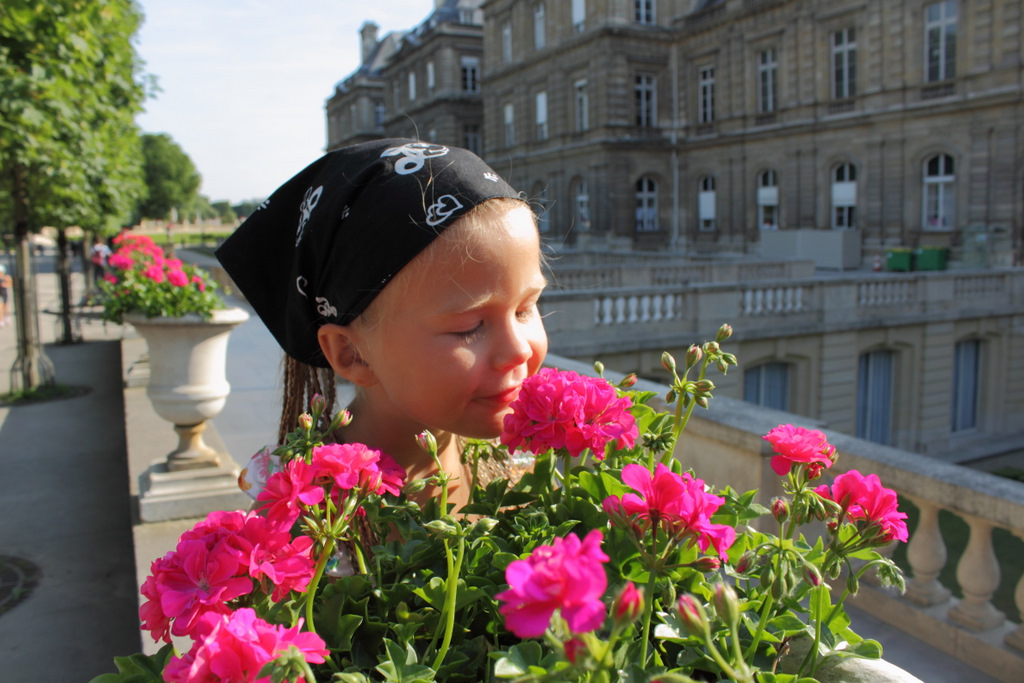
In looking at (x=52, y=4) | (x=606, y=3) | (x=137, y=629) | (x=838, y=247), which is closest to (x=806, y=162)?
(x=838, y=247)

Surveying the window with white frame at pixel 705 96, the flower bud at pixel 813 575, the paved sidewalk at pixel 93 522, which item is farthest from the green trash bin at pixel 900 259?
the flower bud at pixel 813 575

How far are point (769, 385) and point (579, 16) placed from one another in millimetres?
28762

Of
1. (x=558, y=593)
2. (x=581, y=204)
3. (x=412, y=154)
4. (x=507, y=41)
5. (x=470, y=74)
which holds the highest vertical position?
(x=470, y=74)

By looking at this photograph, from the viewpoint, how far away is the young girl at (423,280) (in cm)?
152

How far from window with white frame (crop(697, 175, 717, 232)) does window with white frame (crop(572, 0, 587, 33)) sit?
9.50 meters

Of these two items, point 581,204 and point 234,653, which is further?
point 581,204

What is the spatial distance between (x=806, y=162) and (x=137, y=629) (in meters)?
31.3

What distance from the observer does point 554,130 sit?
41844mm

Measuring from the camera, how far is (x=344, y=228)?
1594 mm

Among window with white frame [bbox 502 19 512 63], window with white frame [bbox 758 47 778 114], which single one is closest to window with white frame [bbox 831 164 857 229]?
window with white frame [bbox 758 47 778 114]

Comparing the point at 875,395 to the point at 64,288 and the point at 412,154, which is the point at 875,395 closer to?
the point at 64,288

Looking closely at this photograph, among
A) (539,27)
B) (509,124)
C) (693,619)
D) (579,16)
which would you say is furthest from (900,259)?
(693,619)

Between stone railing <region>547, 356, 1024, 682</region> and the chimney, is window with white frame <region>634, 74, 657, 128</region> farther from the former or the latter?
the chimney

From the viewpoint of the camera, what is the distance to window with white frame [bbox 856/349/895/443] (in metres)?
16.5
